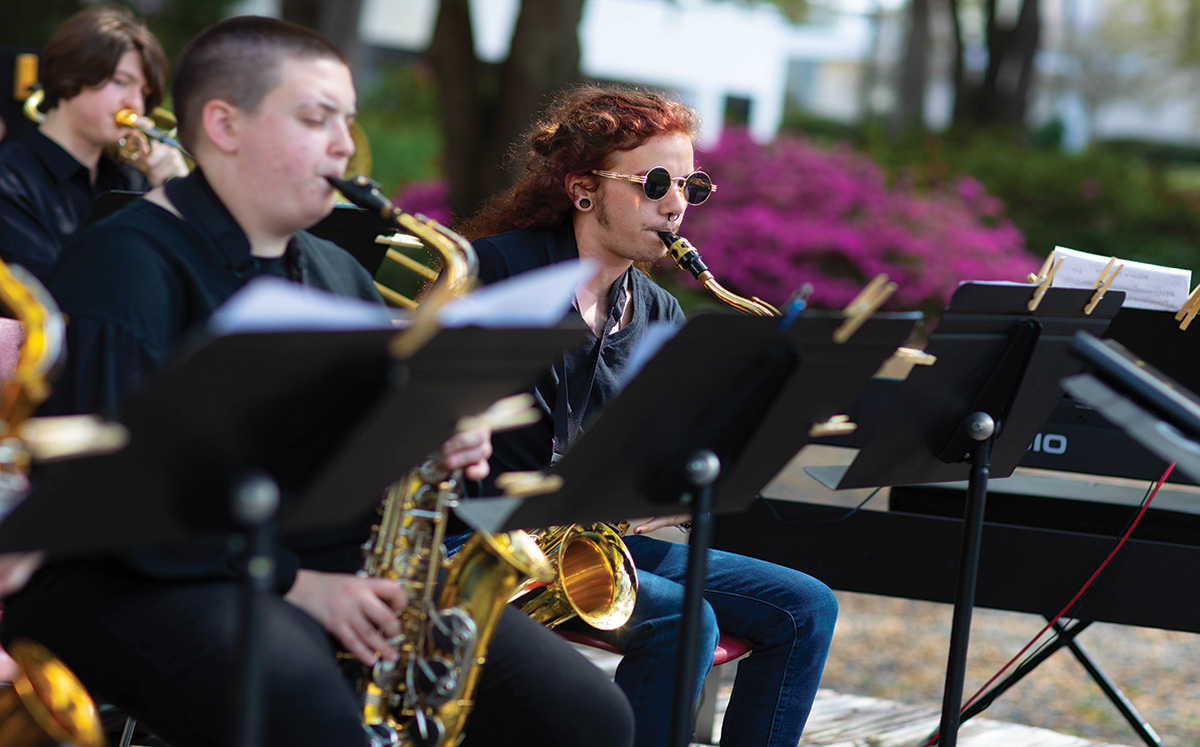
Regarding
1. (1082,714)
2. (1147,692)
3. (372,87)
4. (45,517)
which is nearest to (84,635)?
(45,517)

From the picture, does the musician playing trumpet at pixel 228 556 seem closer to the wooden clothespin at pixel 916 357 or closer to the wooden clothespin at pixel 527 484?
the wooden clothespin at pixel 527 484

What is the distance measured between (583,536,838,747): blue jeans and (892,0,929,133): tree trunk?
13.9 m

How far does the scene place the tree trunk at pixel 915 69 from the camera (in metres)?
15.9

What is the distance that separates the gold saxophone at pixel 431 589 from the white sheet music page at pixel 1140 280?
1.57 meters

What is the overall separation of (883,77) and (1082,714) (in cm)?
2969

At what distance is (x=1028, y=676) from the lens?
452cm

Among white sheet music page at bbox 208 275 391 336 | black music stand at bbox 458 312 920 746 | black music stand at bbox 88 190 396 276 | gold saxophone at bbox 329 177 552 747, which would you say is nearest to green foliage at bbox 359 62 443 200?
black music stand at bbox 88 190 396 276

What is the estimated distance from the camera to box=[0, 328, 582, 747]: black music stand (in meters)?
1.33

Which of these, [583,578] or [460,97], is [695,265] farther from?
[460,97]

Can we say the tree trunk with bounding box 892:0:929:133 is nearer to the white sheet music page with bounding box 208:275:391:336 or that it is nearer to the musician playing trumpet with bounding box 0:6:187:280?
the musician playing trumpet with bounding box 0:6:187:280

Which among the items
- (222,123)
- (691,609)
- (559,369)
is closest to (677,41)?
(559,369)

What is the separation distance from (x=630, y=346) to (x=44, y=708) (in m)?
1.49

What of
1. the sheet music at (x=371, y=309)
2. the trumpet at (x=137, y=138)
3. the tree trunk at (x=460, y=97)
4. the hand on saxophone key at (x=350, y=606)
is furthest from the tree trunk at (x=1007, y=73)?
the sheet music at (x=371, y=309)

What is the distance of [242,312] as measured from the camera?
4.26ft
